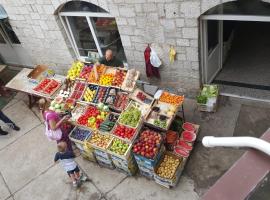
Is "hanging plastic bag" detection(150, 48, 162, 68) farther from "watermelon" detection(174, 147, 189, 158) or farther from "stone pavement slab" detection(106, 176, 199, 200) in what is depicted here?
"stone pavement slab" detection(106, 176, 199, 200)

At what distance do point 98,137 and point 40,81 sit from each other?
326 cm

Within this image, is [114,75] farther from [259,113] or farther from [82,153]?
[259,113]

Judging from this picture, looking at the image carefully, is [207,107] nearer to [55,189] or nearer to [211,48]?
[211,48]

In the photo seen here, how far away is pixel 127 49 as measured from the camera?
7883 mm

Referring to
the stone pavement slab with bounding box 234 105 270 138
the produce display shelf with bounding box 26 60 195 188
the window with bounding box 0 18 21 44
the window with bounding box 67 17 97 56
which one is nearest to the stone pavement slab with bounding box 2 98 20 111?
the window with bounding box 0 18 21 44

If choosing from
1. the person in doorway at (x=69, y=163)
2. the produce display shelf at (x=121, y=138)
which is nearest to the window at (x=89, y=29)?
the produce display shelf at (x=121, y=138)

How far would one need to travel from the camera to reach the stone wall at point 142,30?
6.44 metres

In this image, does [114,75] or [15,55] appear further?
[15,55]

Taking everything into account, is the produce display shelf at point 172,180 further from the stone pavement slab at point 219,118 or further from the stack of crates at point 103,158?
the stack of crates at point 103,158

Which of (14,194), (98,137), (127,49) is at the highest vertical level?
(127,49)

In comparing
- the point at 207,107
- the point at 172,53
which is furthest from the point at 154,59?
the point at 207,107

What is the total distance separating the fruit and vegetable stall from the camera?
6.19 meters

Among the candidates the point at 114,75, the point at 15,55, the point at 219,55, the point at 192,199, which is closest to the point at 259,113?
the point at 219,55

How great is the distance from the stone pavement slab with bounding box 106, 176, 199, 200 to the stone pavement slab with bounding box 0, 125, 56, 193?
7.04 feet
